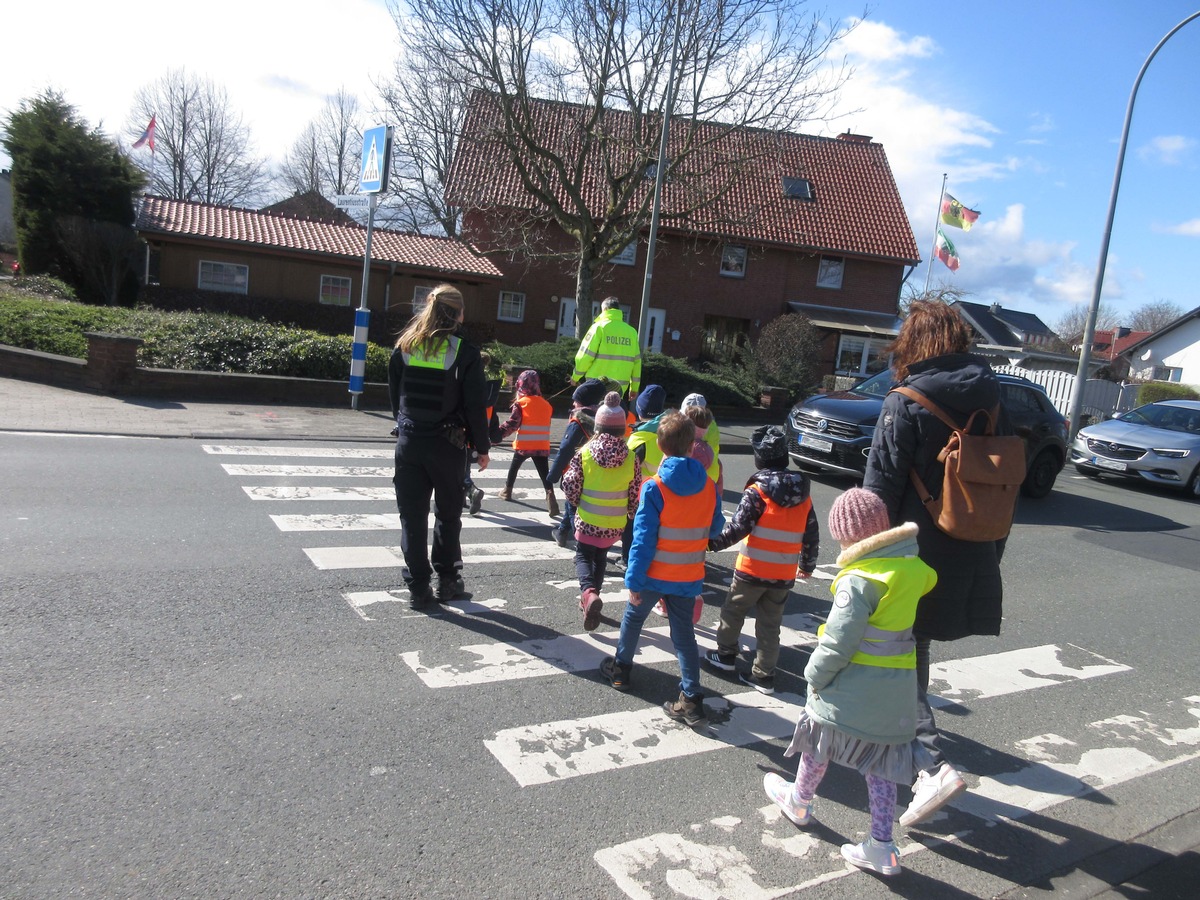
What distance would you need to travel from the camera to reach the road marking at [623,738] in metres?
3.73

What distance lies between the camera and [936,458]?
12.0ft

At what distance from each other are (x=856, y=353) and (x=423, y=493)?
2845 cm

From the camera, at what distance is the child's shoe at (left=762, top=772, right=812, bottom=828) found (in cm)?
347

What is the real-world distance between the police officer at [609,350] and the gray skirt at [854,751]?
5354mm

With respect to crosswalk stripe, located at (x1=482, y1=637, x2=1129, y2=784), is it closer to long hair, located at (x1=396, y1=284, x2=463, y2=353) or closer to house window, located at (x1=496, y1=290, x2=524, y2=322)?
long hair, located at (x1=396, y1=284, x2=463, y2=353)

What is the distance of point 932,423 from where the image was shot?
12.0 ft

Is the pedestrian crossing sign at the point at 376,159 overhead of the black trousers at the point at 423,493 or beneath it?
overhead

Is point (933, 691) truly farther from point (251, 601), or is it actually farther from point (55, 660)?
point (55, 660)

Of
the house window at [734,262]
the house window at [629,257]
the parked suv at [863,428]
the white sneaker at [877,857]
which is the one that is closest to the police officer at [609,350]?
the parked suv at [863,428]

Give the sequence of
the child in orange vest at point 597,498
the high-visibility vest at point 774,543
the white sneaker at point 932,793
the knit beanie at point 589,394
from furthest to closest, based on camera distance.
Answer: the knit beanie at point 589,394, the child in orange vest at point 597,498, the high-visibility vest at point 774,543, the white sneaker at point 932,793

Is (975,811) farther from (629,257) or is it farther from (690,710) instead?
(629,257)

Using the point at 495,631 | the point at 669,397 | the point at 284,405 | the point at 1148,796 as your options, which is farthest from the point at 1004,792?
the point at 669,397

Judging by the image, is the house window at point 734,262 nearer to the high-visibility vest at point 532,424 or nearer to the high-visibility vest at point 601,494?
the high-visibility vest at point 532,424

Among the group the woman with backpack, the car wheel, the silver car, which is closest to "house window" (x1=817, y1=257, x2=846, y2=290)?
the silver car
